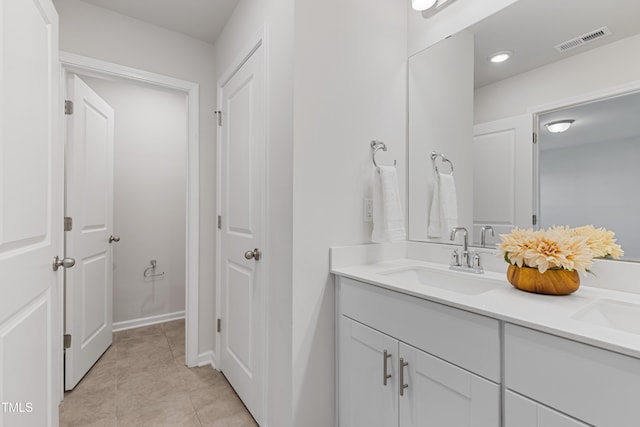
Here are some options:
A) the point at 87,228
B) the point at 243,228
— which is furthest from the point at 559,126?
the point at 87,228

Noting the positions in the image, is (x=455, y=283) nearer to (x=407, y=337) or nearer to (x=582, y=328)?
(x=407, y=337)

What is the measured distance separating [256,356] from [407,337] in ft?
3.00

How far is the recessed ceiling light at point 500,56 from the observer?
1.36 meters

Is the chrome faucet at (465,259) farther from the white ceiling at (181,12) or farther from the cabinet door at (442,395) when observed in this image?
the white ceiling at (181,12)

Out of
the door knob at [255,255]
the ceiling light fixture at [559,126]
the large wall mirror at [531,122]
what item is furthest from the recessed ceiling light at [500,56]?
the door knob at [255,255]

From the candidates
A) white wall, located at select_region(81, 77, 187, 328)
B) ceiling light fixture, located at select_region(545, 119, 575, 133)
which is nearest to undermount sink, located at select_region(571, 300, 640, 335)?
ceiling light fixture, located at select_region(545, 119, 575, 133)

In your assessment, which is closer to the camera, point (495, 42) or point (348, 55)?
point (495, 42)

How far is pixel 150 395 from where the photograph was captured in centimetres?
189

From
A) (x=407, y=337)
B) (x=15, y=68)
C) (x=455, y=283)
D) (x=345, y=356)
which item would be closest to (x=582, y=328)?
(x=407, y=337)

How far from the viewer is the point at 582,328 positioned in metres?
0.71

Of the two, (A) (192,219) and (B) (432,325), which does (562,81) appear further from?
(A) (192,219)

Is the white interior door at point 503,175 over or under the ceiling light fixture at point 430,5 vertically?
under

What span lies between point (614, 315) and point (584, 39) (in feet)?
3.22

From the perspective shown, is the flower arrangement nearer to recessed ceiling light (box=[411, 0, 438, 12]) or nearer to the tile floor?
recessed ceiling light (box=[411, 0, 438, 12])
